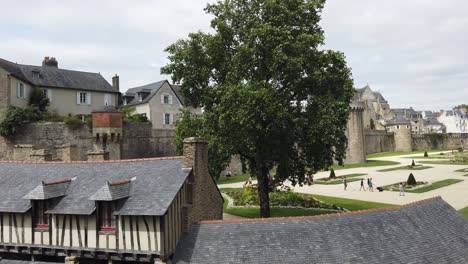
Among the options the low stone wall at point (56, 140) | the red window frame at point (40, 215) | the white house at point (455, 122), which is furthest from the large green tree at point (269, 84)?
the white house at point (455, 122)

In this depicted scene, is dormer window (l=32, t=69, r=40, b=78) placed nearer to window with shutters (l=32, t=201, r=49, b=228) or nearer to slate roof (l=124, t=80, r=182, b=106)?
slate roof (l=124, t=80, r=182, b=106)

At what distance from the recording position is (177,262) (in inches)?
504

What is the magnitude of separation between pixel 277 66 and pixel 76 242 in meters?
12.3

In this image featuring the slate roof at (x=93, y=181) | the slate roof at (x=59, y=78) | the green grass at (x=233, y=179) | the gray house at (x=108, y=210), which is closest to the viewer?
the gray house at (x=108, y=210)

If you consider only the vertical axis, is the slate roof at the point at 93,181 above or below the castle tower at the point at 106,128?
below

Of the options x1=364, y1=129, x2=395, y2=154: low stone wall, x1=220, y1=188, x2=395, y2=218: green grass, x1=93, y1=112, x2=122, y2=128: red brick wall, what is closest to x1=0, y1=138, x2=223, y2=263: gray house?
x1=220, y1=188, x2=395, y2=218: green grass

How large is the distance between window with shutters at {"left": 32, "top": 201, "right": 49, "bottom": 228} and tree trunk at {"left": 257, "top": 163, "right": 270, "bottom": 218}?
36.8 ft

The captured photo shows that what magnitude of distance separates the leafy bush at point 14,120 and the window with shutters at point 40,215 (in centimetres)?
2537

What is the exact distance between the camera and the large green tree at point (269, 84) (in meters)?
19.9

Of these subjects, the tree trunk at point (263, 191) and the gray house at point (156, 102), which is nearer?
the tree trunk at point (263, 191)

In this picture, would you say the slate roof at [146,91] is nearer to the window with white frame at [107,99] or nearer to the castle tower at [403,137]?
the window with white frame at [107,99]

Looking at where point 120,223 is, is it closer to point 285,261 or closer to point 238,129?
point 285,261

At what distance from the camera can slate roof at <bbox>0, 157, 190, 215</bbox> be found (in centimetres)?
1329

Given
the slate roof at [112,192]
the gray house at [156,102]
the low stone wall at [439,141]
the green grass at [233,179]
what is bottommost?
the green grass at [233,179]
